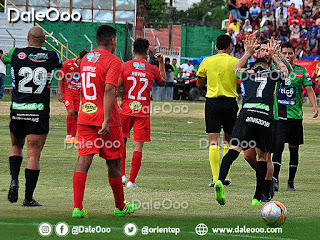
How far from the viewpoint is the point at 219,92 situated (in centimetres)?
1106

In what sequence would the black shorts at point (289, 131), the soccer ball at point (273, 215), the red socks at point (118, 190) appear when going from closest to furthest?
the soccer ball at point (273, 215) < the red socks at point (118, 190) < the black shorts at point (289, 131)

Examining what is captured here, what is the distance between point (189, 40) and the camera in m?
51.9

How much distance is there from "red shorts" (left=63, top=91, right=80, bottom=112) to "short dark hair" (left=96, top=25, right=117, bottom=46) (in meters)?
8.52

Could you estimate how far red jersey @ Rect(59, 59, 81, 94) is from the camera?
16.6 m

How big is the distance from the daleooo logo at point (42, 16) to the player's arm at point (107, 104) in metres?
36.0

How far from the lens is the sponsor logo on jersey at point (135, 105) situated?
35.8 feet

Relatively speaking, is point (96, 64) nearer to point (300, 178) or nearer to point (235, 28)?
point (300, 178)

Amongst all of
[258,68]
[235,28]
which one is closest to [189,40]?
[235,28]

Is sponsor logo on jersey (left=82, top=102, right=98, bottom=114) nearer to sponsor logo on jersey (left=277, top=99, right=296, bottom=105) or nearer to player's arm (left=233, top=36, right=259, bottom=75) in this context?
player's arm (left=233, top=36, right=259, bottom=75)

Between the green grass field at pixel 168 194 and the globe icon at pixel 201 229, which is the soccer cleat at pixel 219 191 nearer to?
the green grass field at pixel 168 194

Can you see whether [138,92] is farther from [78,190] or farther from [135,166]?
[78,190]

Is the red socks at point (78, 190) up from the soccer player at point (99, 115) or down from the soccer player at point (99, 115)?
down

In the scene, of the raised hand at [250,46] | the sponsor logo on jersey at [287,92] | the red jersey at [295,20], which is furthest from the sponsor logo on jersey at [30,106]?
the red jersey at [295,20]

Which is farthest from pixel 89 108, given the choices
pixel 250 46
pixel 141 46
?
pixel 141 46
